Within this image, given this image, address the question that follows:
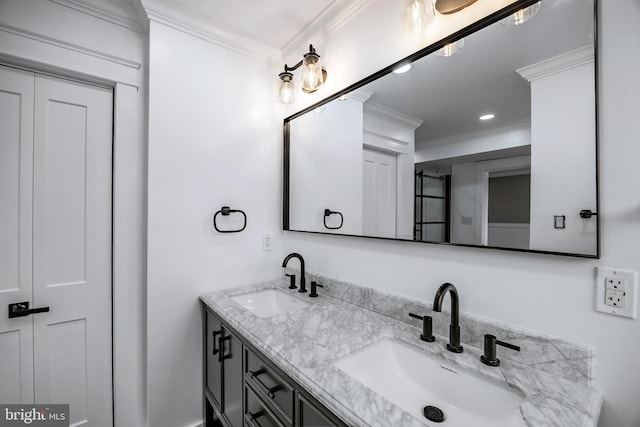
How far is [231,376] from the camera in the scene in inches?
54.5

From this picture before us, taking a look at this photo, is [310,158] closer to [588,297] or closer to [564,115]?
[564,115]

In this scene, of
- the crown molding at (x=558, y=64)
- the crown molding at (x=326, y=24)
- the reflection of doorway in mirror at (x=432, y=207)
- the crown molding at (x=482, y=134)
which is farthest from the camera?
the crown molding at (x=326, y=24)

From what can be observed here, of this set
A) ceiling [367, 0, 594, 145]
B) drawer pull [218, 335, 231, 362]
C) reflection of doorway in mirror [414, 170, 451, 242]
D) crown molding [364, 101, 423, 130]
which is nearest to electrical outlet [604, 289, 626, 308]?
reflection of doorway in mirror [414, 170, 451, 242]

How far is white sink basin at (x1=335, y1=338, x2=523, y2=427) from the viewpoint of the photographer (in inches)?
32.3

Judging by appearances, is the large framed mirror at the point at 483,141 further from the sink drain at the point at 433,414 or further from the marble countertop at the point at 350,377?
the sink drain at the point at 433,414

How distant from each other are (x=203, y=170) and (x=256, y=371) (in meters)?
1.21

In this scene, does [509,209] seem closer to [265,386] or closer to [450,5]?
[450,5]

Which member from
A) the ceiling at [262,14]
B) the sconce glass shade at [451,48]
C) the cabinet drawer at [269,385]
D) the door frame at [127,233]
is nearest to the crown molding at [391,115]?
the sconce glass shade at [451,48]

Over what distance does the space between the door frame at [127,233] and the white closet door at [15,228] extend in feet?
0.98

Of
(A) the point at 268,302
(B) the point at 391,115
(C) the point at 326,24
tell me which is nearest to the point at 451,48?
(B) the point at 391,115

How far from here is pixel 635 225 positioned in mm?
746

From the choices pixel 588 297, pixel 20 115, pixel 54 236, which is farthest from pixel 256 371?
pixel 20 115

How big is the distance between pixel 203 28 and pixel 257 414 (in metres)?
2.14

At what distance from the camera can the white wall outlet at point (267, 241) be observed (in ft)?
6.66
